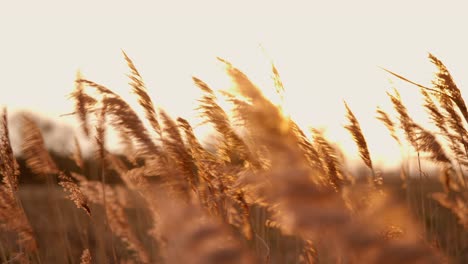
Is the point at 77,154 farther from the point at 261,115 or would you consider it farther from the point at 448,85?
the point at 261,115

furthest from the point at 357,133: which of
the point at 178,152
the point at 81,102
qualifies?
the point at 81,102

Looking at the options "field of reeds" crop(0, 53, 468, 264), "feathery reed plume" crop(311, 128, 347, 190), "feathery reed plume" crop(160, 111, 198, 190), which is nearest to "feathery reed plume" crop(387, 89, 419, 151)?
"field of reeds" crop(0, 53, 468, 264)

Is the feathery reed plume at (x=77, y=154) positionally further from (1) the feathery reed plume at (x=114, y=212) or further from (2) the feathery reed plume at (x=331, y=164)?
(2) the feathery reed plume at (x=331, y=164)

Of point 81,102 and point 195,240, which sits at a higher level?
point 81,102

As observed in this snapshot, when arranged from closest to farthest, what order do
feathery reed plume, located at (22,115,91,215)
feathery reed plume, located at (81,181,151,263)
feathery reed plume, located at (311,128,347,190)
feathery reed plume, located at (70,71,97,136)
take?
feathery reed plume, located at (311,128,347,190)
feathery reed plume, located at (70,71,97,136)
feathery reed plume, located at (22,115,91,215)
feathery reed plume, located at (81,181,151,263)

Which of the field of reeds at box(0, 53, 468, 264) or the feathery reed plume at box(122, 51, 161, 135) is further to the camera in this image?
the feathery reed plume at box(122, 51, 161, 135)

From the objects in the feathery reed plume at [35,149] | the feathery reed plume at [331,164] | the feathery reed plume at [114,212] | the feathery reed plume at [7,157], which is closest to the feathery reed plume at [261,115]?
the feathery reed plume at [331,164]

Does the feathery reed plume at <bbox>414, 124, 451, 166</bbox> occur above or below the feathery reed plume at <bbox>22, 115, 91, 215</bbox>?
below

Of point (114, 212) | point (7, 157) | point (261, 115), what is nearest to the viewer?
point (261, 115)

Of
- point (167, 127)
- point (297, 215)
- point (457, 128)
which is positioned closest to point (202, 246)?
point (297, 215)

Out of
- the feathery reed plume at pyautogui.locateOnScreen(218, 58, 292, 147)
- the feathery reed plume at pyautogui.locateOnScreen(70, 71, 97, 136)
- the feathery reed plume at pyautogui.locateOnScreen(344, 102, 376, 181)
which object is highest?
the feathery reed plume at pyautogui.locateOnScreen(70, 71, 97, 136)

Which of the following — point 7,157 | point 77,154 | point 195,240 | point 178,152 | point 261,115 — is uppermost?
point 77,154

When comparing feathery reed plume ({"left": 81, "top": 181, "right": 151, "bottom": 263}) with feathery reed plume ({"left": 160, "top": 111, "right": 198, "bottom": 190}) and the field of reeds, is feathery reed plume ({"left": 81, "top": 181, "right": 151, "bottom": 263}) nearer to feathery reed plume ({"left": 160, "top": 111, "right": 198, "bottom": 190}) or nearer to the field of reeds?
the field of reeds

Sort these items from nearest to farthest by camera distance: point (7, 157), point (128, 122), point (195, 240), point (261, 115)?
1. point (195, 240)
2. point (261, 115)
3. point (128, 122)
4. point (7, 157)
